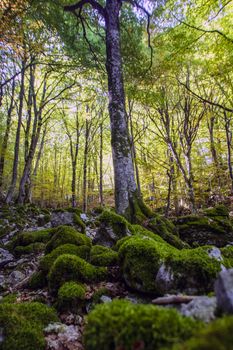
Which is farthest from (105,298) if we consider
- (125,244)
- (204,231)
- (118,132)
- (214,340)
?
(204,231)

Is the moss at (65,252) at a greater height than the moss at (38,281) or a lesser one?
greater

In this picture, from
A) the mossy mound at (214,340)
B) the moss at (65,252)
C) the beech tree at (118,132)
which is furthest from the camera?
the beech tree at (118,132)

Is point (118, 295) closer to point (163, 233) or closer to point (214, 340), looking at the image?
point (214, 340)

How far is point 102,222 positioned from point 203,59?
951 cm

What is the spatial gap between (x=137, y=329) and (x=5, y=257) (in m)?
5.15

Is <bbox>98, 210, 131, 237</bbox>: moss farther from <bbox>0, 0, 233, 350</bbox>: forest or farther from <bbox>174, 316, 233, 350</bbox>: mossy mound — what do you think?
<bbox>174, 316, 233, 350</bbox>: mossy mound

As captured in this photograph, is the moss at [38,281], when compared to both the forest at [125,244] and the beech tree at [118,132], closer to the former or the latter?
the forest at [125,244]

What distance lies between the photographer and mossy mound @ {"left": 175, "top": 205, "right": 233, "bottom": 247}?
20.8ft

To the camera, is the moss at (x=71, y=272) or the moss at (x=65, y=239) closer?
the moss at (x=71, y=272)

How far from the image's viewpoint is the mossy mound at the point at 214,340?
0.75 metres

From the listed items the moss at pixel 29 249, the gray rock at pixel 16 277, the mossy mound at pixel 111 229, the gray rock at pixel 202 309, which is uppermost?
the mossy mound at pixel 111 229

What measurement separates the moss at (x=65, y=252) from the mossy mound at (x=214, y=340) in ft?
9.42

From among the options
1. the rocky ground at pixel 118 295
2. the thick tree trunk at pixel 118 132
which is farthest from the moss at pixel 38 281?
the thick tree trunk at pixel 118 132

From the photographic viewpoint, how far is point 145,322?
1118 mm
